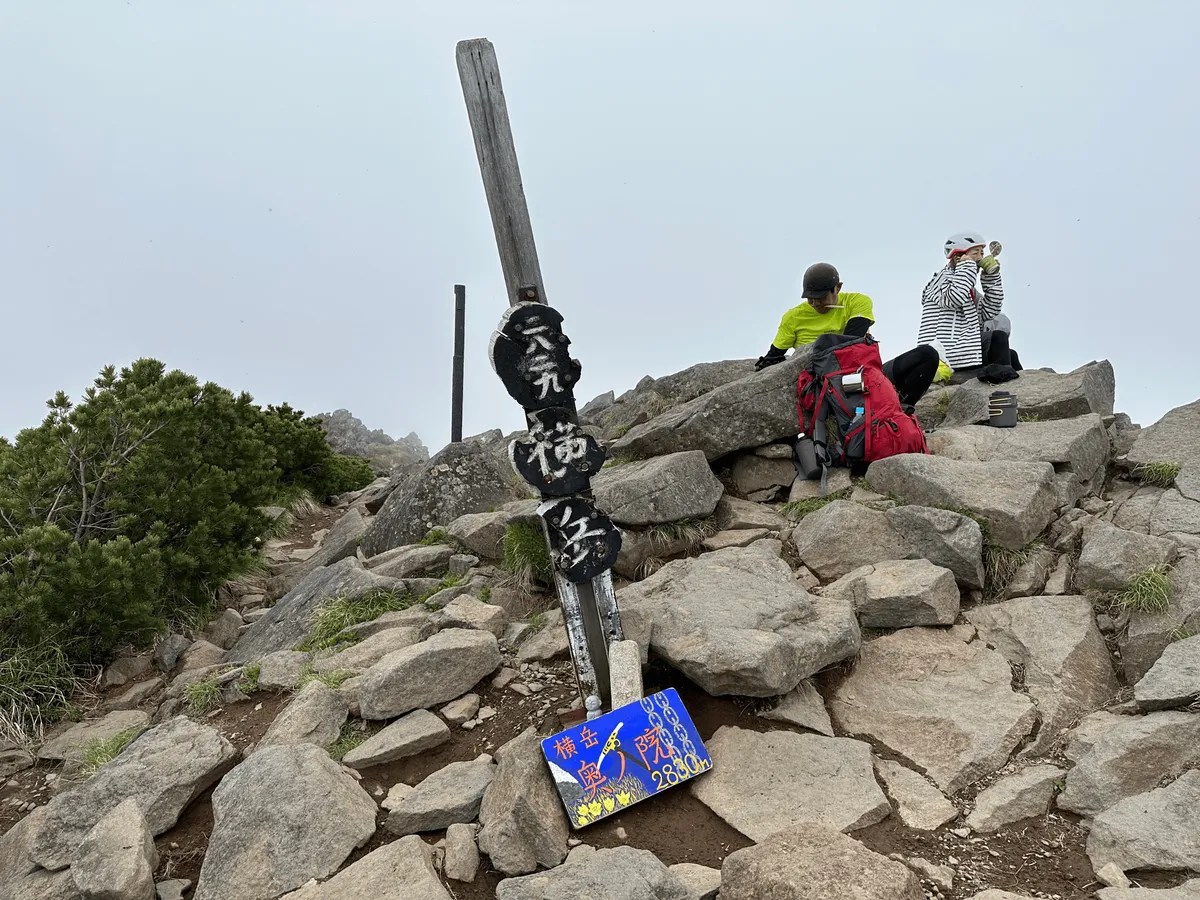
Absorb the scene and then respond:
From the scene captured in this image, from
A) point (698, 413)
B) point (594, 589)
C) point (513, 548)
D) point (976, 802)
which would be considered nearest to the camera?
point (976, 802)

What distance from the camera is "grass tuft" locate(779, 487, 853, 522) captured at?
8305 mm

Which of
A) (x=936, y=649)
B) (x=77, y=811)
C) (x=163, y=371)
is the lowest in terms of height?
(x=936, y=649)

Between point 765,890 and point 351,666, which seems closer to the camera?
point 765,890

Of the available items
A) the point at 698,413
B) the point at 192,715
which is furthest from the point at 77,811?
the point at 698,413

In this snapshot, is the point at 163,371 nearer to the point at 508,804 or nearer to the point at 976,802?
the point at 508,804

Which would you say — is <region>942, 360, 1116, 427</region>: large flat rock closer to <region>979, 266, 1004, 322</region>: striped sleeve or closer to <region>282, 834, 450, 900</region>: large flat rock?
<region>979, 266, 1004, 322</region>: striped sleeve

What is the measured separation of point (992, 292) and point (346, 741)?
9.66m

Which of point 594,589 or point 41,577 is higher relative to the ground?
point 41,577

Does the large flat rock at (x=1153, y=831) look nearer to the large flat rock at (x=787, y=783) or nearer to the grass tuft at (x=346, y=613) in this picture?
the large flat rock at (x=787, y=783)

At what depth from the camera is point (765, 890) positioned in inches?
149

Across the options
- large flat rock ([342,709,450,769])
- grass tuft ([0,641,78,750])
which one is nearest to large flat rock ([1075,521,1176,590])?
large flat rock ([342,709,450,769])

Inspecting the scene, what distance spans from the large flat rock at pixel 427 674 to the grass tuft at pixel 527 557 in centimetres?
143

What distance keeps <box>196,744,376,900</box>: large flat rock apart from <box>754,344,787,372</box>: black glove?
6.77 metres

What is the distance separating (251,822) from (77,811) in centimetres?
155
